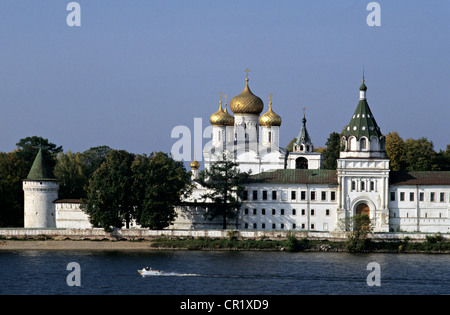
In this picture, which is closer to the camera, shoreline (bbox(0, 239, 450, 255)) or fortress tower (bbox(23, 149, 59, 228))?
shoreline (bbox(0, 239, 450, 255))

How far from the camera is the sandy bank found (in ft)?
228

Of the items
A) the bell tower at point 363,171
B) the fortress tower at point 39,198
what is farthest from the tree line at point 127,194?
the bell tower at point 363,171

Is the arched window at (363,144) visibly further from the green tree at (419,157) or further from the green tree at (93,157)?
the green tree at (93,157)

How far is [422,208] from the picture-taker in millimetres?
73875

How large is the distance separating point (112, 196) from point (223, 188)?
8.30 metres

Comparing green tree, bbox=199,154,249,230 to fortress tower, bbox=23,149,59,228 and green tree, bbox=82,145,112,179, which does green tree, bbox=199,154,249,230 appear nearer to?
fortress tower, bbox=23,149,59,228

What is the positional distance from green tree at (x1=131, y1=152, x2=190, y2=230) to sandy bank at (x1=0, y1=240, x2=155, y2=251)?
194 centimetres

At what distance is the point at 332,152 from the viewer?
332 ft

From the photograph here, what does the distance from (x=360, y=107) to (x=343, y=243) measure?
11.5m

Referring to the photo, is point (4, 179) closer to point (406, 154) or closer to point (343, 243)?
point (343, 243)

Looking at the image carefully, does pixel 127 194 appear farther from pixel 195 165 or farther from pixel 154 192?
pixel 195 165

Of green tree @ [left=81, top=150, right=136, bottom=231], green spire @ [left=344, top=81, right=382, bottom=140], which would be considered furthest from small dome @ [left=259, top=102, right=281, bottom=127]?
green tree @ [left=81, top=150, right=136, bottom=231]
